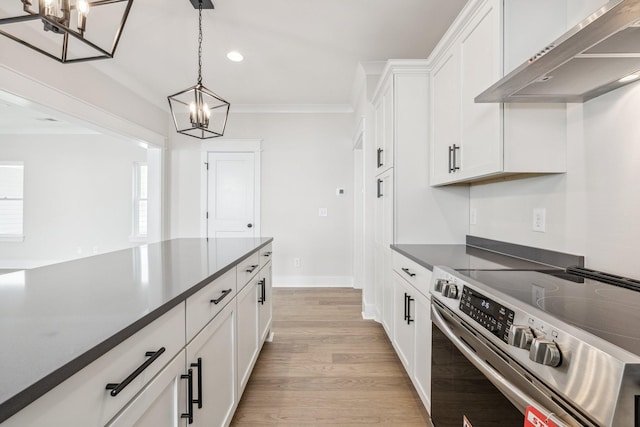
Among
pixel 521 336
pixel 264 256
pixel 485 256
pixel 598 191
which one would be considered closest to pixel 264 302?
pixel 264 256

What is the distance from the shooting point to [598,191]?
51.1 inches

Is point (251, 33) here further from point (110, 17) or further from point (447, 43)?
point (447, 43)

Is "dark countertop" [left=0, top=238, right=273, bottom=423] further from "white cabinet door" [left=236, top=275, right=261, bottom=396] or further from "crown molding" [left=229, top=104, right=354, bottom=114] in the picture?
"crown molding" [left=229, top=104, right=354, bottom=114]

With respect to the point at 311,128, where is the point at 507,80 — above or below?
below

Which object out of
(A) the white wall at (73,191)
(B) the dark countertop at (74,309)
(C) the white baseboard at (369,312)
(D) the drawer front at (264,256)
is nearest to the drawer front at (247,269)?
(D) the drawer front at (264,256)

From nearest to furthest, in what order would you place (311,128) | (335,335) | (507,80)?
1. (507,80)
2. (335,335)
3. (311,128)

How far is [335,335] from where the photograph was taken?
276cm

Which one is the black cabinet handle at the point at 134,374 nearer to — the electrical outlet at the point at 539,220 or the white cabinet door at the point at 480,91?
the white cabinet door at the point at 480,91

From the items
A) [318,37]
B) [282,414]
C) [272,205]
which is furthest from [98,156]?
[282,414]

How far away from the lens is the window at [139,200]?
5.56 metres

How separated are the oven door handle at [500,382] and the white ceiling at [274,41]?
8.09ft

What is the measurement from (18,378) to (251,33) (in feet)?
9.73

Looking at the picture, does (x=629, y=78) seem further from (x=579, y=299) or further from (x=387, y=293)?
(x=387, y=293)

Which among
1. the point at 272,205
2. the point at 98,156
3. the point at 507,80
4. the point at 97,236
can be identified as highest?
the point at 98,156
